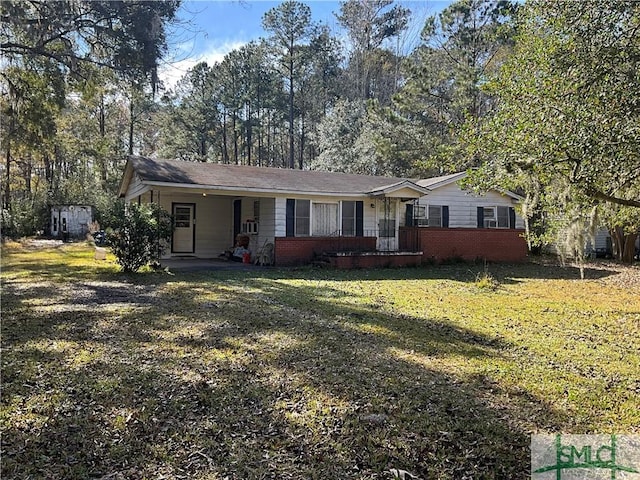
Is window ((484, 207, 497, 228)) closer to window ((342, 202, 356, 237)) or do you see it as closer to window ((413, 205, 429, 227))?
window ((413, 205, 429, 227))

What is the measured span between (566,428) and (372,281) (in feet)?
25.4

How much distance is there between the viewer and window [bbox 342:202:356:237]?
14.7 m

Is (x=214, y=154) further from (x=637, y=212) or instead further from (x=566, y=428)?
(x=566, y=428)

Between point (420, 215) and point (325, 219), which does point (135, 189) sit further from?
point (420, 215)

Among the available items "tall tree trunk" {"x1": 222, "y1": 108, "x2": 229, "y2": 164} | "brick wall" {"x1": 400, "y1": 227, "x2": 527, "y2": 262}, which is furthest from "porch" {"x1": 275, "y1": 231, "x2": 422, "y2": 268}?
"tall tree trunk" {"x1": 222, "y1": 108, "x2": 229, "y2": 164}

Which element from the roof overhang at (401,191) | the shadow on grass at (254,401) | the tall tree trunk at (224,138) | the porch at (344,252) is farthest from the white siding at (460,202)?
the tall tree trunk at (224,138)

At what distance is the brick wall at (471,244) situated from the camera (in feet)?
50.5

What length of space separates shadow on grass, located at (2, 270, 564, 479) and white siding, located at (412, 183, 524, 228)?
10685mm

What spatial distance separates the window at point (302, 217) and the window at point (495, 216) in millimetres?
7063

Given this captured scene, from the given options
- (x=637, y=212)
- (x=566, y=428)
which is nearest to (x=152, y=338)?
(x=566, y=428)

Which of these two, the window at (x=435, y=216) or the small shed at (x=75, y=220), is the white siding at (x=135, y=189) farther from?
the small shed at (x=75, y=220)

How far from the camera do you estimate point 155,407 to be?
3.30 meters

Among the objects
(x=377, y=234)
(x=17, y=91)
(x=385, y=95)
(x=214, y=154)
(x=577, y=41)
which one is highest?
(x=385, y=95)

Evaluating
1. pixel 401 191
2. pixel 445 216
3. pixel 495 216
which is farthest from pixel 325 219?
pixel 495 216
